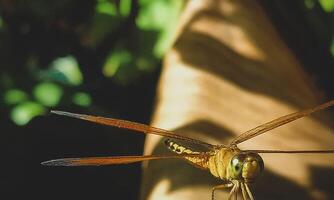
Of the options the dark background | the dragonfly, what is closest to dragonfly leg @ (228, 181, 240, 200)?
the dragonfly

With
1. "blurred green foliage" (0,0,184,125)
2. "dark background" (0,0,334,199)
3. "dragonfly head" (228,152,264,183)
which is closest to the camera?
"dragonfly head" (228,152,264,183)

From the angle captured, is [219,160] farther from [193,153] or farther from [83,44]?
[83,44]

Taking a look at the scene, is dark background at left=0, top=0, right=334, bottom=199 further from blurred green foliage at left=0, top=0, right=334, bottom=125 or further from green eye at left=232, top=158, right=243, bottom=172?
green eye at left=232, top=158, right=243, bottom=172

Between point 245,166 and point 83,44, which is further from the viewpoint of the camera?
point 83,44

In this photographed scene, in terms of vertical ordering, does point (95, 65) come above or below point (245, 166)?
above

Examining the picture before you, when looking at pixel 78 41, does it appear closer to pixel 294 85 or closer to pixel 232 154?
pixel 294 85

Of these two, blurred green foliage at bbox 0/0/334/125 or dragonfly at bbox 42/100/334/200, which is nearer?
dragonfly at bbox 42/100/334/200

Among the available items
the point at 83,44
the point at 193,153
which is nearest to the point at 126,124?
the point at 193,153
